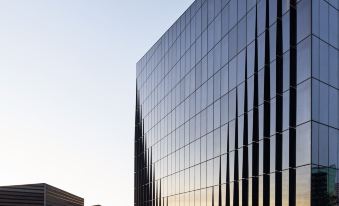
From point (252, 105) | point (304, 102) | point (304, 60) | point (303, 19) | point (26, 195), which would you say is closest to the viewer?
point (304, 102)

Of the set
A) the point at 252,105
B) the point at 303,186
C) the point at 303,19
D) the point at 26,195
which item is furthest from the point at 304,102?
the point at 26,195

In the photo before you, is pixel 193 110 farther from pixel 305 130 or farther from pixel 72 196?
pixel 72 196

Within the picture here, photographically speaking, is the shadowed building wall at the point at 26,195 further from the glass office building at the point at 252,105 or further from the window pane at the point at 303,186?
the window pane at the point at 303,186

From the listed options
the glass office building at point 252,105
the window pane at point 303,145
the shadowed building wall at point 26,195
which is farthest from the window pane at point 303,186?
the shadowed building wall at point 26,195

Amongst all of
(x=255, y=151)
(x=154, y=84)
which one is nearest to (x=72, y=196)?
(x=154, y=84)

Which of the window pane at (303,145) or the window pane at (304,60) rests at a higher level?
the window pane at (304,60)

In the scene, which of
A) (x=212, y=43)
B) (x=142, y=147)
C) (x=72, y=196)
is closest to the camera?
(x=212, y=43)


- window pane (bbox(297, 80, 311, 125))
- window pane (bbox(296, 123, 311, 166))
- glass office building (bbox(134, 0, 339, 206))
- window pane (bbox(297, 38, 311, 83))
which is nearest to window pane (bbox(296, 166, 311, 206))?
glass office building (bbox(134, 0, 339, 206))

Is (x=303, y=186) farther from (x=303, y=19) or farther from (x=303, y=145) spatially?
(x=303, y=19)

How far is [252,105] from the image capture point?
112ft

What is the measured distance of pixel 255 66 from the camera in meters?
34.3

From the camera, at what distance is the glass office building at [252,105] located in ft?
92.9

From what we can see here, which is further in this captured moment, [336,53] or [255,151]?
[255,151]

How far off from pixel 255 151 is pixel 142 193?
3340 cm
